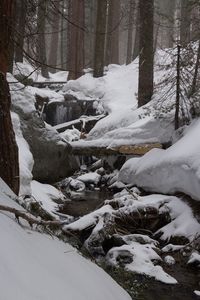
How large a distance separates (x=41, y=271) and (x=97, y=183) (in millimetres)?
10572

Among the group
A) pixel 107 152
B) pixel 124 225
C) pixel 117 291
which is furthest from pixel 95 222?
pixel 107 152

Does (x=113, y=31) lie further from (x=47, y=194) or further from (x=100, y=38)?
(x=47, y=194)

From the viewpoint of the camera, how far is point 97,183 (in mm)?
13695

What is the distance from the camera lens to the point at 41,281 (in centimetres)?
296

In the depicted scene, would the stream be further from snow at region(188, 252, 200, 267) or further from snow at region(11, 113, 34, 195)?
snow at region(11, 113, 34, 195)

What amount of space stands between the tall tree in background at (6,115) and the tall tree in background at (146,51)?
10.2 metres

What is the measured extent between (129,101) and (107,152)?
6.15 m

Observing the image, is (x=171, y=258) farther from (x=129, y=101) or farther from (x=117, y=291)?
(x=129, y=101)

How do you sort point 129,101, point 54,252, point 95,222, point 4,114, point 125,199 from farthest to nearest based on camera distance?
1. point 129,101
2. point 125,199
3. point 95,222
4. point 4,114
5. point 54,252

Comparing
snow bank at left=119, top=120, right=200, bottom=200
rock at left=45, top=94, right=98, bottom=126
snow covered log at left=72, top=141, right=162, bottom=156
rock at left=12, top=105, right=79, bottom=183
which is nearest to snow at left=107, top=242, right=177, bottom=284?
snow bank at left=119, top=120, right=200, bottom=200

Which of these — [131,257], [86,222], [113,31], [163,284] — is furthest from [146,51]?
[113,31]

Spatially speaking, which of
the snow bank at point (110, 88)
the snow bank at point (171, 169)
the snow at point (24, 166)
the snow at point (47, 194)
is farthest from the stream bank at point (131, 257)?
the snow bank at point (110, 88)

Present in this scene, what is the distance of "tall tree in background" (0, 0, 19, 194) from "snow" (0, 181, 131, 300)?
4.88 feet

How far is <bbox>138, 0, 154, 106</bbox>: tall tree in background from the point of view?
15.4m
